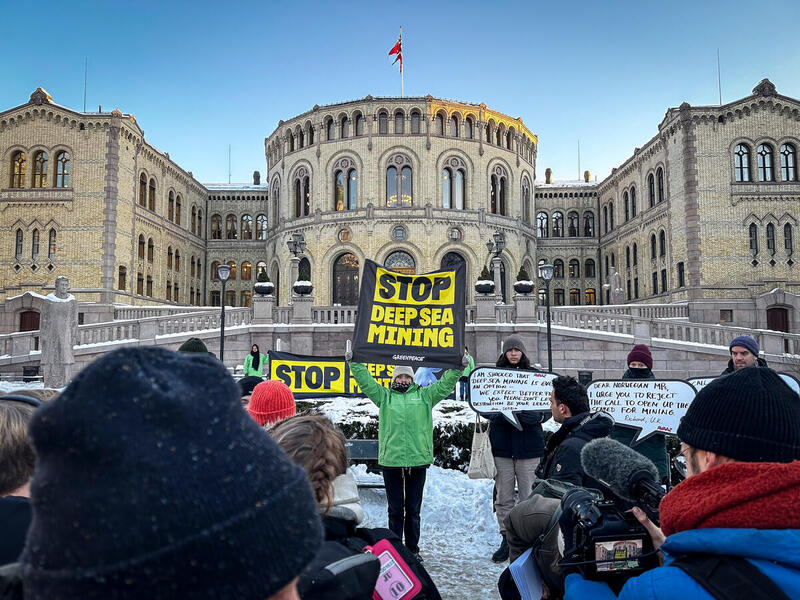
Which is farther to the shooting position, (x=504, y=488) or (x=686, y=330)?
(x=686, y=330)

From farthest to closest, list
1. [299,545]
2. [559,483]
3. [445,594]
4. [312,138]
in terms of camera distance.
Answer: [312,138] → [445,594] → [559,483] → [299,545]

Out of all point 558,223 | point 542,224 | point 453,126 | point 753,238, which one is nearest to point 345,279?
point 453,126

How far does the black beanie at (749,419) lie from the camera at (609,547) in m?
0.47

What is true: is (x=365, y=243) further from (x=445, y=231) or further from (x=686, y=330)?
(x=686, y=330)

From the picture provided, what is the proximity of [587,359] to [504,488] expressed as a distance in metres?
16.3

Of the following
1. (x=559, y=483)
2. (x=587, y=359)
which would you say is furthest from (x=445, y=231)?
(x=559, y=483)

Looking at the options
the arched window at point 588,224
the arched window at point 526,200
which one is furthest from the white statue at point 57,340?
the arched window at point 588,224

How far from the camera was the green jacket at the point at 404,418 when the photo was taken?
5680 mm

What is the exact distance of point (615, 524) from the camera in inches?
84.9

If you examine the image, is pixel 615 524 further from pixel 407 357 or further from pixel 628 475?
pixel 407 357

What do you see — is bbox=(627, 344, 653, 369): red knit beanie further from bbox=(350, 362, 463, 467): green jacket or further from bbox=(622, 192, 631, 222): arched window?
bbox=(622, 192, 631, 222): arched window

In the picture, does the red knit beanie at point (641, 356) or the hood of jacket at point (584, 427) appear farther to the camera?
the red knit beanie at point (641, 356)

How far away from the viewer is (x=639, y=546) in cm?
214

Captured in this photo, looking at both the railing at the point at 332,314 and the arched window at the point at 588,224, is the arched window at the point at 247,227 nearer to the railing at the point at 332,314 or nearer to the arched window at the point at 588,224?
the railing at the point at 332,314
